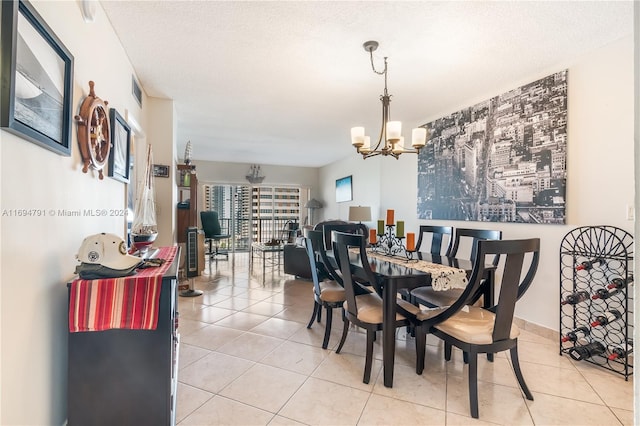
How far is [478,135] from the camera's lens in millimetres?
3453

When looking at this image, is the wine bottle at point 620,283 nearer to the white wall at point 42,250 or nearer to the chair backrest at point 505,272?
the chair backrest at point 505,272

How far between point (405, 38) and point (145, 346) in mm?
2621

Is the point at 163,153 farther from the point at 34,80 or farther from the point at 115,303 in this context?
the point at 115,303

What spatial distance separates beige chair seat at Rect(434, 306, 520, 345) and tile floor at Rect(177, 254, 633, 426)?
0.40 m

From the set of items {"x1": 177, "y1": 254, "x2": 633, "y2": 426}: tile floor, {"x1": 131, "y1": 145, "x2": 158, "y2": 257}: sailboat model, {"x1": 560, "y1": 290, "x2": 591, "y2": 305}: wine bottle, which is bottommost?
{"x1": 177, "y1": 254, "x2": 633, "y2": 426}: tile floor

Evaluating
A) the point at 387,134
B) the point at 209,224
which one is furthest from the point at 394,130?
the point at 209,224

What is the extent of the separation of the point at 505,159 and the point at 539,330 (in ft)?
5.57

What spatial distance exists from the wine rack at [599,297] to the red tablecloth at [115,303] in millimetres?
2918

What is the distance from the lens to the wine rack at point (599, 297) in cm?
219

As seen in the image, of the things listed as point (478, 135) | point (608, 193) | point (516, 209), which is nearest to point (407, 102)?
point (478, 135)

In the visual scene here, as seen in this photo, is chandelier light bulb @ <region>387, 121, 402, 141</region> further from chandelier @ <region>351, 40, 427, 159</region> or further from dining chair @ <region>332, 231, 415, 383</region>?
dining chair @ <region>332, 231, 415, 383</region>

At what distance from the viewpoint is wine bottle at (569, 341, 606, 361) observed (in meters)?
2.23

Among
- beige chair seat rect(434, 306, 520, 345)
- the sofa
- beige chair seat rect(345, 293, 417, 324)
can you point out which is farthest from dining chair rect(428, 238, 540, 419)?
the sofa

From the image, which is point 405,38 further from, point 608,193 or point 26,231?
point 26,231
